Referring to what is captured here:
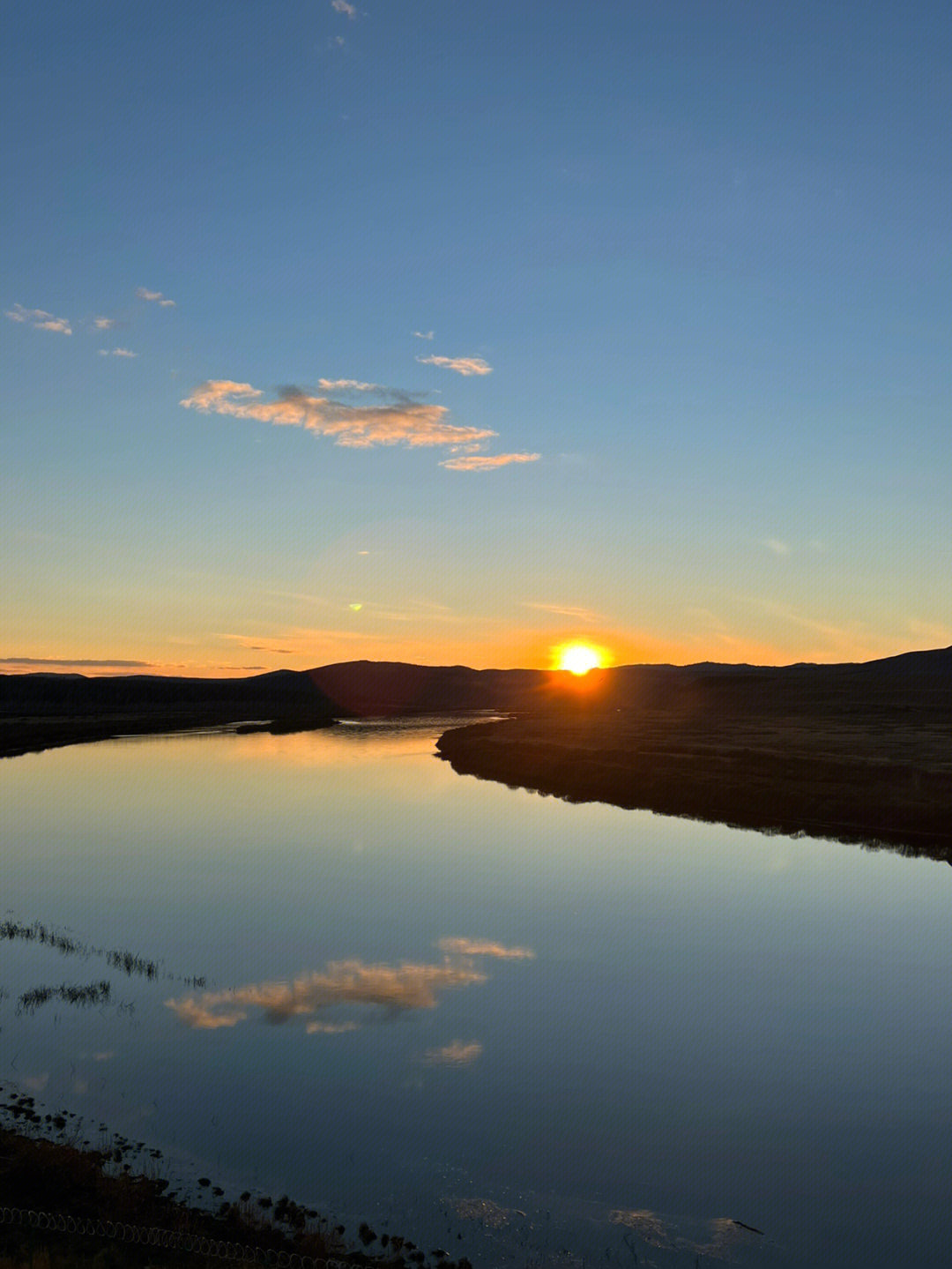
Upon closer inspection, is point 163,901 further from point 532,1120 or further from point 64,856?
point 532,1120

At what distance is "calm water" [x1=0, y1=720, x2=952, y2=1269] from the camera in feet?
46.3

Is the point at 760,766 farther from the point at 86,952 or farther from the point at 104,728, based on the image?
the point at 104,728

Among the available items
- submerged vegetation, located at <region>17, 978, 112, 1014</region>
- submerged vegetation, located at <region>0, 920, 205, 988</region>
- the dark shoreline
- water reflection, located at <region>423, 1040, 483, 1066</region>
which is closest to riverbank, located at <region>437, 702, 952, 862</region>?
water reflection, located at <region>423, 1040, 483, 1066</region>

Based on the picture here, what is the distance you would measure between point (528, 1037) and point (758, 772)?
4916cm

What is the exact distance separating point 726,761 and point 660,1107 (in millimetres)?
57471

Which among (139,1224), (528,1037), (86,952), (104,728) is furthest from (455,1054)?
(104,728)

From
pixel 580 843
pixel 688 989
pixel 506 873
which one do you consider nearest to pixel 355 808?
pixel 580 843

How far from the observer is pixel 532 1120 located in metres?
16.6

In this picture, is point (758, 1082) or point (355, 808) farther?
point (355, 808)

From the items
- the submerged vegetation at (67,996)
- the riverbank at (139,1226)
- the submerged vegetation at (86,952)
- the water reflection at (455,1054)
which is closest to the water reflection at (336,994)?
the submerged vegetation at (86,952)

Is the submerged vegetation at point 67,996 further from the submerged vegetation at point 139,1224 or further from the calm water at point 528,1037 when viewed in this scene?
the submerged vegetation at point 139,1224

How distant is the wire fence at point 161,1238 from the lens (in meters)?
11.9

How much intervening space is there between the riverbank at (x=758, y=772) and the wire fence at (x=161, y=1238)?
36.8m

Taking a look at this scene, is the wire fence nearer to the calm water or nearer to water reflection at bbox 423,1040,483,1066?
the calm water
